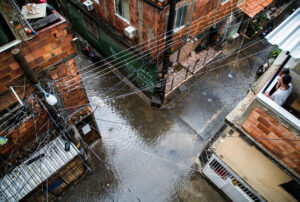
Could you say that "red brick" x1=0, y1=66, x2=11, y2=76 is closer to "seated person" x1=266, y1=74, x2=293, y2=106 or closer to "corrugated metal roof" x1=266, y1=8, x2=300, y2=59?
"corrugated metal roof" x1=266, y1=8, x2=300, y2=59

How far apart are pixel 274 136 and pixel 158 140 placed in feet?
25.6

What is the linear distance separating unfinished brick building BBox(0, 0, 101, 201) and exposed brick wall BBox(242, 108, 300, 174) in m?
5.82

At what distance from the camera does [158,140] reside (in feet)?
42.3

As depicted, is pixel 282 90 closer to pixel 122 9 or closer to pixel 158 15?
pixel 158 15

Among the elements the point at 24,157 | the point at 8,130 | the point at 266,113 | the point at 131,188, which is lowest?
the point at 131,188

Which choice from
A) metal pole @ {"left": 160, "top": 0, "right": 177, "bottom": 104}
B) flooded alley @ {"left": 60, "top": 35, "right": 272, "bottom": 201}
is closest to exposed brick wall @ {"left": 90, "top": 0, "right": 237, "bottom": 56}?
metal pole @ {"left": 160, "top": 0, "right": 177, "bottom": 104}

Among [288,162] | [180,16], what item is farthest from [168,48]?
[288,162]

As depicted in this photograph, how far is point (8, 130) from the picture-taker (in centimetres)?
677

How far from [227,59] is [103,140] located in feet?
38.5

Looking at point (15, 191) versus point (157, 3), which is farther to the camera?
point (157, 3)

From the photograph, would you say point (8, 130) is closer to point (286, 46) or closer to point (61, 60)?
point (61, 60)

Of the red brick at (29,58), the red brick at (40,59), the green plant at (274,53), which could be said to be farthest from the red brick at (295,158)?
the green plant at (274,53)

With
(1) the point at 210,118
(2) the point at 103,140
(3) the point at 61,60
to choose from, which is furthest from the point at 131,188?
(3) the point at 61,60

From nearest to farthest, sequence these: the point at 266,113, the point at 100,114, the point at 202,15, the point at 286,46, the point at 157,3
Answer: the point at 286,46, the point at 266,113, the point at 157,3, the point at 202,15, the point at 100,114
